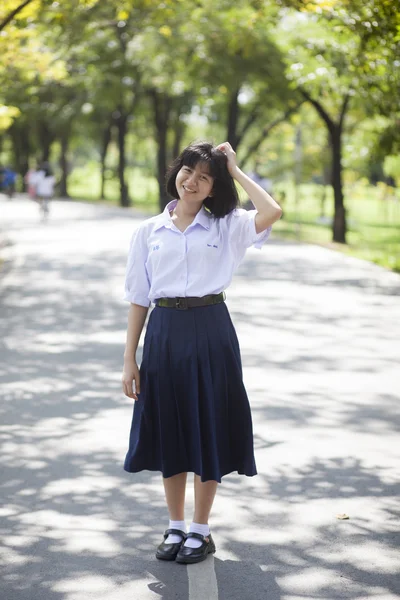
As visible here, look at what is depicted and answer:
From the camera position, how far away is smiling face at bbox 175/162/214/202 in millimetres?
4844

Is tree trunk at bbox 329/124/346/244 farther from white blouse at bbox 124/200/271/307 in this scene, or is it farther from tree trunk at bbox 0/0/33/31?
white blouse at bbox 124/200/271/307

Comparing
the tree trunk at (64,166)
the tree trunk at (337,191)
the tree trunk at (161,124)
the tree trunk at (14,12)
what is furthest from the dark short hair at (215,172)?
the tree trunk at (64,166)

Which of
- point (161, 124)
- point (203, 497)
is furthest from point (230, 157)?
point (161, 124)

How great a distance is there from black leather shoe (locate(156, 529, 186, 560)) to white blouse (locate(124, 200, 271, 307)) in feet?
3.47

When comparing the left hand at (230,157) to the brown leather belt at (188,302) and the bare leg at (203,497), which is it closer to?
the brown leather belt at (188,302)

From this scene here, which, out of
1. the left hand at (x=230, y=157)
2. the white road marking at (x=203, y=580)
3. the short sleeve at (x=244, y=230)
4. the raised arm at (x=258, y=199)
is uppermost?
the left hand at (x=230, y=157)

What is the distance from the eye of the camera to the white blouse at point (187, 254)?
16.0ft

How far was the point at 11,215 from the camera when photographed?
132 ft

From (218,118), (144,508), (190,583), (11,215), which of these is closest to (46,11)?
(144,508)

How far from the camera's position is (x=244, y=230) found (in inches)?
197

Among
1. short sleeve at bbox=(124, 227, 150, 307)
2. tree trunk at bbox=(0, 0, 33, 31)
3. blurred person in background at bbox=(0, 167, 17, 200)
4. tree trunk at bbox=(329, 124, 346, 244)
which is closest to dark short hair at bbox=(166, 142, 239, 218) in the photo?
short sleeve at bbox=(124, 227, 150, 307)

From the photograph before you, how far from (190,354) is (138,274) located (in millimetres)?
417

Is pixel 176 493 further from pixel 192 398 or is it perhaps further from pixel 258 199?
pixel 258 199

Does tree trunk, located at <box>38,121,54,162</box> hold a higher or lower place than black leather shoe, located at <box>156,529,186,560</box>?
higher
